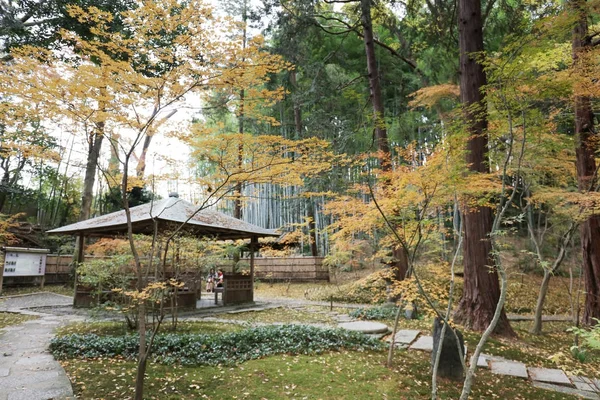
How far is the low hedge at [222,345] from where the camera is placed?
380cm

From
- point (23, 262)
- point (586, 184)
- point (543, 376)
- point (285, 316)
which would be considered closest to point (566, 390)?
point (543, 376)

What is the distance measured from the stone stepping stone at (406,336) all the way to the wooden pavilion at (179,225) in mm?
4089

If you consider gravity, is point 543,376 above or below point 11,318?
below

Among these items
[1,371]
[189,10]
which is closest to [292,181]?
[189,10]

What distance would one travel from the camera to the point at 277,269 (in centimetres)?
1365

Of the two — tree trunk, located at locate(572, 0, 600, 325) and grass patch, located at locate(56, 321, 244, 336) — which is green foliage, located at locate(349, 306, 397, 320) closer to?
grass patch, located at locate(56, 321, 244, 336)

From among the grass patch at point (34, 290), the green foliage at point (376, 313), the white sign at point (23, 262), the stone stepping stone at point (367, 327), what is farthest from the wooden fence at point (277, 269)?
the stone stepping stone at point (367, 327)

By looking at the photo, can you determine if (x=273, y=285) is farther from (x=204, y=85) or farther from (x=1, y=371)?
(x=204, y=85)

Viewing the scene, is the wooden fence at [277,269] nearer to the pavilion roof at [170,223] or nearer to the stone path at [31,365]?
the pavilion roof at [170,223]

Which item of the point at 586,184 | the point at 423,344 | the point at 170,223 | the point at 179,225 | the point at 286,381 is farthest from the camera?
the point at 179,225

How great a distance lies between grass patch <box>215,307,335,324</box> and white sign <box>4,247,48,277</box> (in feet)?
21.2

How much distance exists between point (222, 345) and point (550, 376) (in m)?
3.77

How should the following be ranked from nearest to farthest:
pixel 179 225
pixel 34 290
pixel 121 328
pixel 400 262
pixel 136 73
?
1. pixel 136 73
2. pixel 121 328
3. pixel 179 225
4. pixel 400 262
5. pixel 34 290

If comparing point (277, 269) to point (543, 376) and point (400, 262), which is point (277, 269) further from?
point (543, 376)
